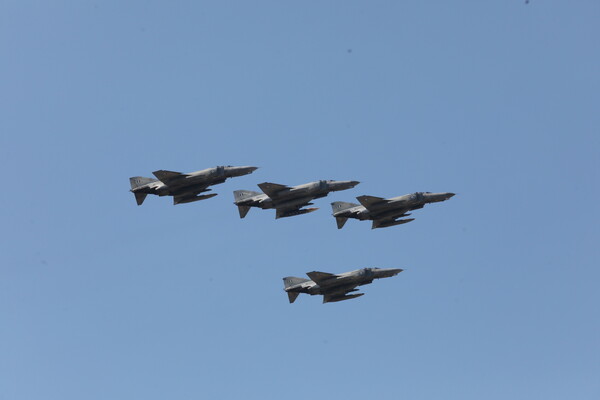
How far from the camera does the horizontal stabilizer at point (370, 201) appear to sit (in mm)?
130125

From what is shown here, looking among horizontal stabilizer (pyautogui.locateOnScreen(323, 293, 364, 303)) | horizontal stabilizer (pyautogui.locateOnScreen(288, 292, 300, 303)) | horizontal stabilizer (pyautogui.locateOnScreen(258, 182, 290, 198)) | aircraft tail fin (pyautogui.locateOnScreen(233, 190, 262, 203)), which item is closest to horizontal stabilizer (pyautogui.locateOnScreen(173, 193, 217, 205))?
aircraft tail fin (pyautogui.locateOnScreen(233, 190, 262, 203))

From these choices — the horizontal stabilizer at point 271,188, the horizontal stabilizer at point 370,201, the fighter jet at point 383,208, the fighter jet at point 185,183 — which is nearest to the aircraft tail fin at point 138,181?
the fighter jet at point 185,183

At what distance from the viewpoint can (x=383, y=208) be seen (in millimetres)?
131250

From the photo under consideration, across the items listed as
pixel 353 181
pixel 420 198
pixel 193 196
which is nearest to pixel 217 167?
pixel 193 196

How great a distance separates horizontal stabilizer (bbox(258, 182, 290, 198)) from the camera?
12975cm

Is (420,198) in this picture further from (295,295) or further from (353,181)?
(295,295)

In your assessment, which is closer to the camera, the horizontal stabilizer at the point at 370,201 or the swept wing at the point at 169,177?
the swept wing at the point at 169,177

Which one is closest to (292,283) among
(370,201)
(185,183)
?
(370,201)

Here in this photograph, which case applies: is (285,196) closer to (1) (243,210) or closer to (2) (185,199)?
(1) (243,210)

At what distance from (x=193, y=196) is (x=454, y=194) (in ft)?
107

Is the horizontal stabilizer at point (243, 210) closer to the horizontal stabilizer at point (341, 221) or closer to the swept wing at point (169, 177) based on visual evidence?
the swept wing at point (169, 177)

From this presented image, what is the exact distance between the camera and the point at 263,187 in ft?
427

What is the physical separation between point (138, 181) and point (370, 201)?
93.4 feet

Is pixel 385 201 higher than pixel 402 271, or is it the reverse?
pixel 385 201
